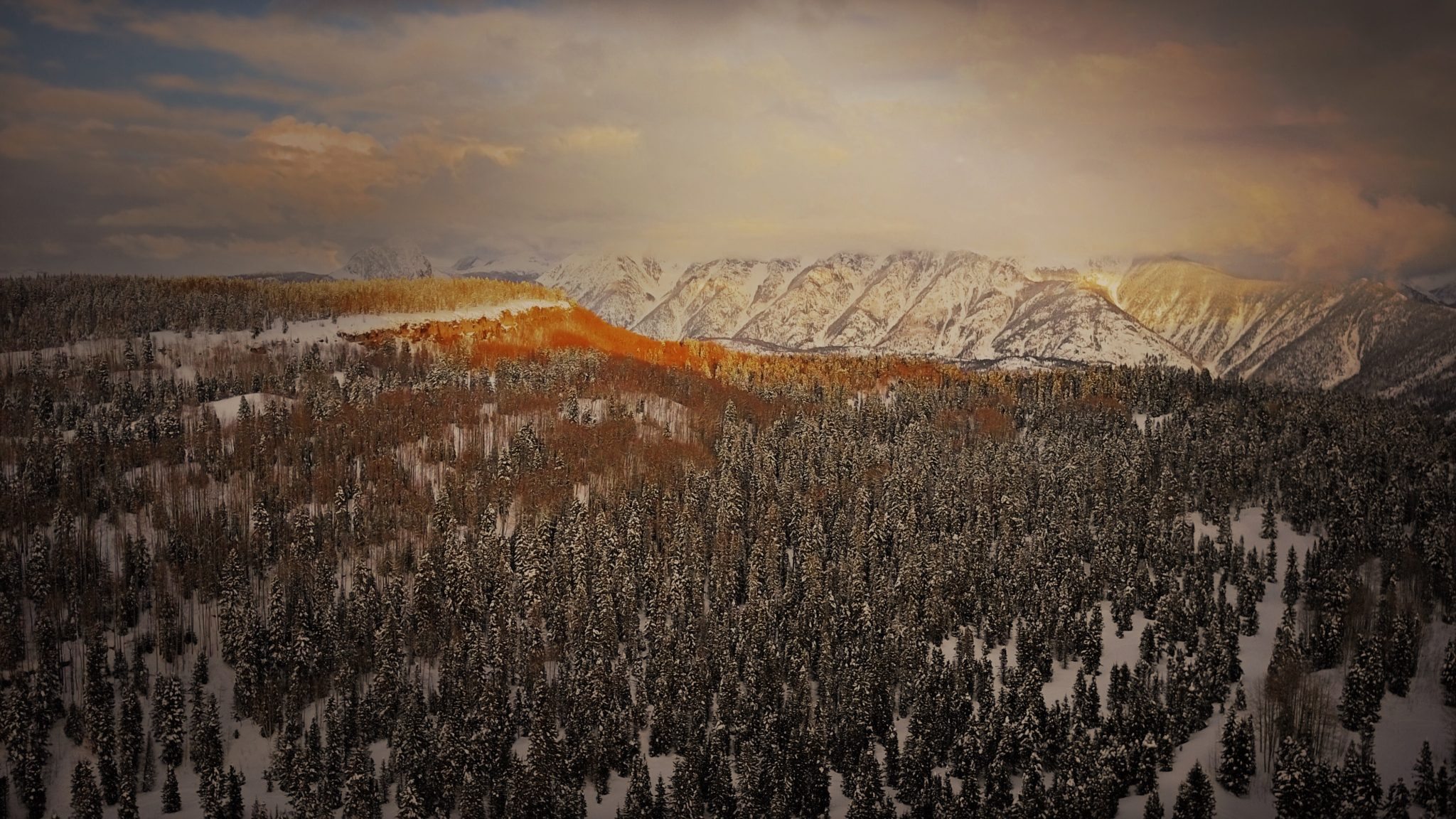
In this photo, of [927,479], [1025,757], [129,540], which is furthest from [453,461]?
[1025,757]

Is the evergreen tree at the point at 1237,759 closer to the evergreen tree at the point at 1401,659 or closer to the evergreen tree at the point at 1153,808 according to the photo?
the evergreen tree at the point at 1153,808

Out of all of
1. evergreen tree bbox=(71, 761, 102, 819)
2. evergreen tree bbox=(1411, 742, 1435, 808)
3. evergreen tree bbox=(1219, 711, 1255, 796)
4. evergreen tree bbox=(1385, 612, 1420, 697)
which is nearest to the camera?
evergreen tree bbox=(71, 761, 102, 819)

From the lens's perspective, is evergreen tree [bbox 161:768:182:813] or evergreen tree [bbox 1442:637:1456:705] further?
evergreen tree [bbox 1442:637:1456:705]

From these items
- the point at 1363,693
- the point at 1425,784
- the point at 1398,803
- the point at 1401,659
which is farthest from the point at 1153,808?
the point at 1401,659

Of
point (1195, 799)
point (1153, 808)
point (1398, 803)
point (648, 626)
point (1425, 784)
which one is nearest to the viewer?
point (1398, 803)

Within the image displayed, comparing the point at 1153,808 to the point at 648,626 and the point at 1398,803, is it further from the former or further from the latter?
the point at 648,626

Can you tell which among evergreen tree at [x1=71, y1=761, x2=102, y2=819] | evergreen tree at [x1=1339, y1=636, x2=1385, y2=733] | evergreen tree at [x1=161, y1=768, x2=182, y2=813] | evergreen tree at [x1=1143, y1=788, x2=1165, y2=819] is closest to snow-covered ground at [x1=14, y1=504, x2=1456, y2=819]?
evergreen tree at [x1=161, y1=768, x2=182, y2=813]

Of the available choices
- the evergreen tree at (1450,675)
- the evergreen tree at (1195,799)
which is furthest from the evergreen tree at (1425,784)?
the evergreen tree at (1450,675)

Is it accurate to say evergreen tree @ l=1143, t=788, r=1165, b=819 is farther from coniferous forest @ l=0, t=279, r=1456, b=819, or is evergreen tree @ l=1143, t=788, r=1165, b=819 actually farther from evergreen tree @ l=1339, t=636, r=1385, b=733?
evergreen tree @ l=1339, t=636, r=1385, b=733

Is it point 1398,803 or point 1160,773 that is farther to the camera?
point 1160,773
